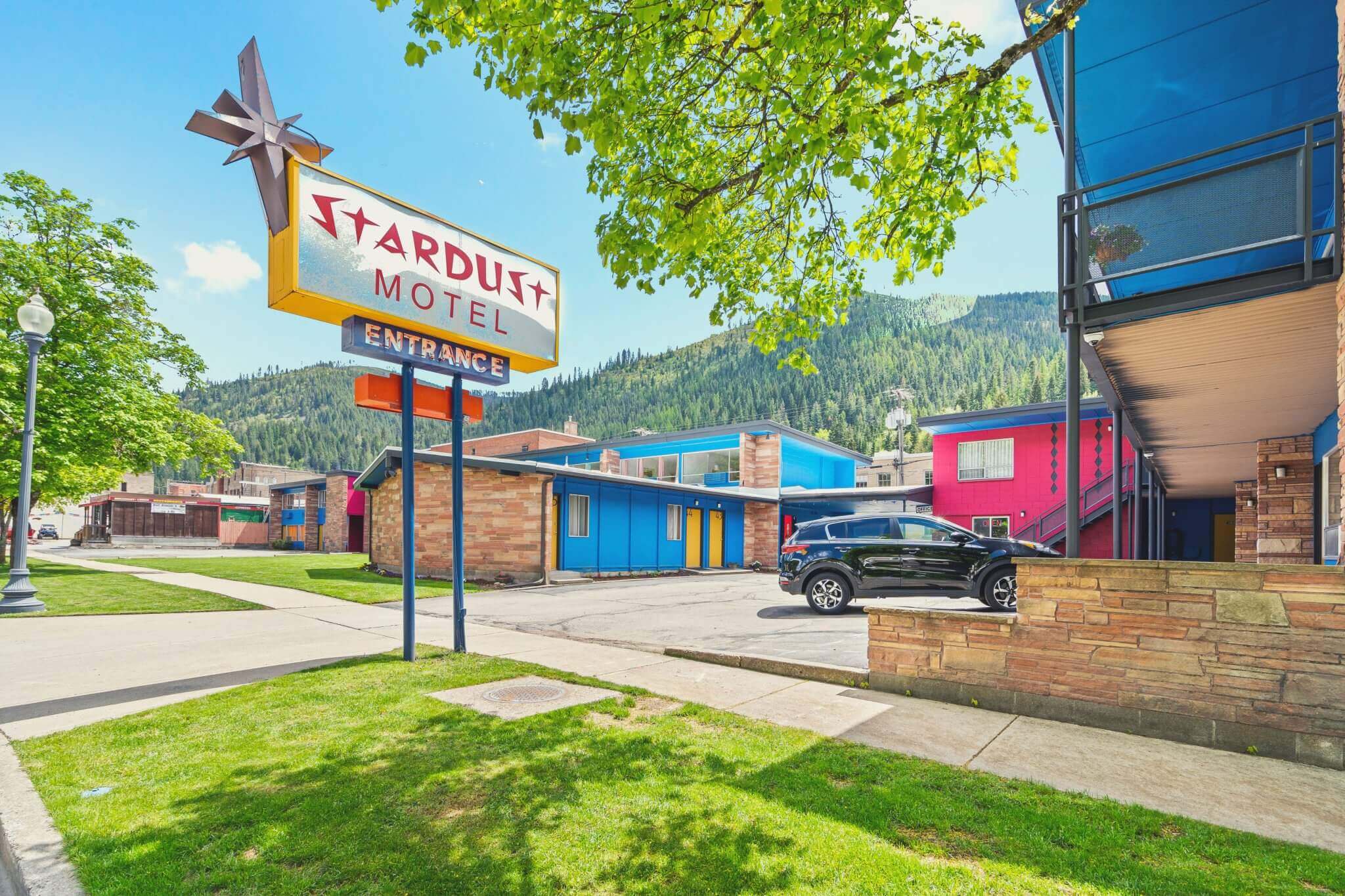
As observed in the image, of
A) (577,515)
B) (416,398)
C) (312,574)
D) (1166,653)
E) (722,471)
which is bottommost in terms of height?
(312,574)

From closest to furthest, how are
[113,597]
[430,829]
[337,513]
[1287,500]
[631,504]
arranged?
[430,829] → [1287,500] → [113,597] → [631,504] → [337,513]

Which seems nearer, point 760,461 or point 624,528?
point 624,528

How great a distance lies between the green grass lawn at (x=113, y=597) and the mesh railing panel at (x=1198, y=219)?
1447 centimetres

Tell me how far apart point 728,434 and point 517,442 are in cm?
2891

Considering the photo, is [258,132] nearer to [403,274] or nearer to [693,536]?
[403,274]

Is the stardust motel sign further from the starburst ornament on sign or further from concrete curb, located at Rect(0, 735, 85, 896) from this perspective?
concrete curb, located at Rect(0, 735, 85, 896)

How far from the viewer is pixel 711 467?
34.8m

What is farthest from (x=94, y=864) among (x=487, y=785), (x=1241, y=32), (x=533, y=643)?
(x=1241, y=32)

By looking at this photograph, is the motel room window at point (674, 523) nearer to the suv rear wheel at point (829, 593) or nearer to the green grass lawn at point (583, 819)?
the suv rear wheel at point (829, 593)

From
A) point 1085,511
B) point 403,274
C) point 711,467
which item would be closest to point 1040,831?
point 403,274

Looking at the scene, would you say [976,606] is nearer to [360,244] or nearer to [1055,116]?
[1055,116]

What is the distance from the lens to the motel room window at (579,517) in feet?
68.1

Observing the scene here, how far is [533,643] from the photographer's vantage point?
891 cm

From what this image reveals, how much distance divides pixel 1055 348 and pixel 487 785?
14551 centimetres
